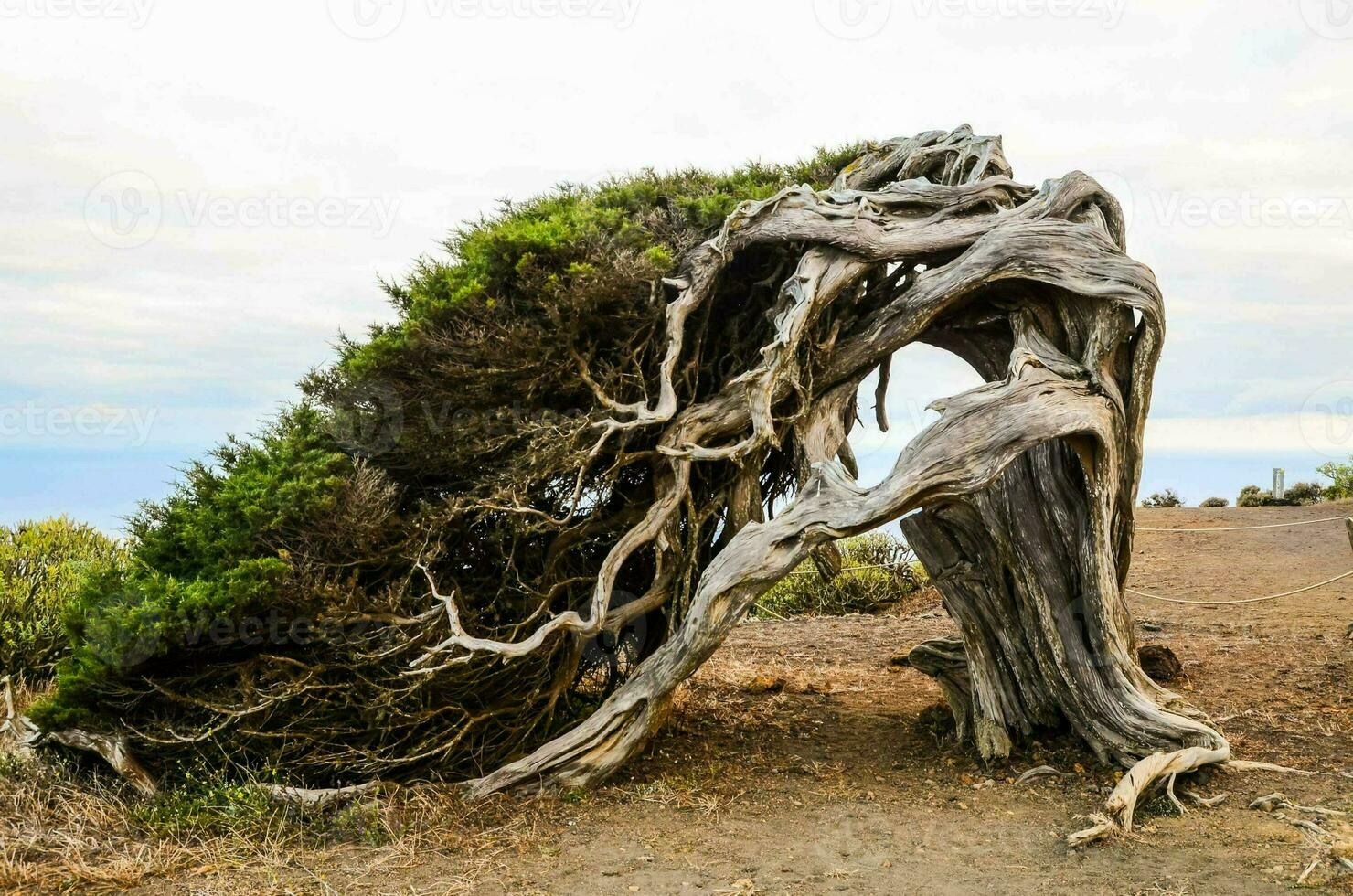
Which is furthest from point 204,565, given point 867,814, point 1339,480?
point 1339,480

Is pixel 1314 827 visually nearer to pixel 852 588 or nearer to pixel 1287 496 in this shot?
pixel 852 588

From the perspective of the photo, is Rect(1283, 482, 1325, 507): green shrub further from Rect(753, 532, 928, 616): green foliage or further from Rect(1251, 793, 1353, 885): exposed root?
Rect(1251, 793, 1353, 885): exposed root

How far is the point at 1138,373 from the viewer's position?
24.7ft

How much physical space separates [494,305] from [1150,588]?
1156cm

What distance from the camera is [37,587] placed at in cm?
1018

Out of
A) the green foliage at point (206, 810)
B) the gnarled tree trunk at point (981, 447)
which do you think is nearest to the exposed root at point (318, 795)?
the green foliage at point (206, 810)

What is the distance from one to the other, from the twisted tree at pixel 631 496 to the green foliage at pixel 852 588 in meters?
6.79

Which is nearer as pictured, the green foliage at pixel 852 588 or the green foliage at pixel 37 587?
the green foliage at pixel 37 587

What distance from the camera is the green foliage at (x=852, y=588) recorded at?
49.2 feet

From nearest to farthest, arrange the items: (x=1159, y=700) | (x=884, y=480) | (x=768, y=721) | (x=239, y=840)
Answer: (x=239, y=840), (x=884, y=480), (x=1159, y=700), (x=768, y=721)

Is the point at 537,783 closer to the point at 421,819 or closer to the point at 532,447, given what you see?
the point at 421,819

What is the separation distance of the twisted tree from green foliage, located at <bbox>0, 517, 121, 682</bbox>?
357 centimetres

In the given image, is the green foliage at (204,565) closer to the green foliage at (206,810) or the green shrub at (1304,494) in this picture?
the green foliage at (206,810)

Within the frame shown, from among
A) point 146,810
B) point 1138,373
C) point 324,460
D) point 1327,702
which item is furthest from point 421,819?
point 1327,702
